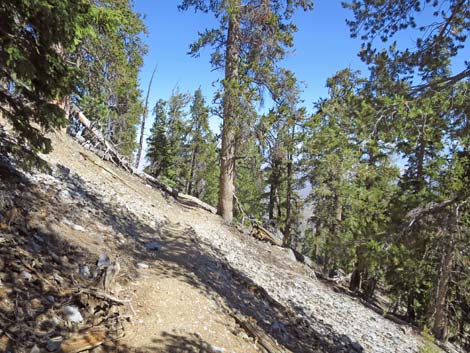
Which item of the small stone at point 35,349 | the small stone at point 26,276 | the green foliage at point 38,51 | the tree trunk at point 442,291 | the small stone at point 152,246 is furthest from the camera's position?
the tree trunk at point 442,291

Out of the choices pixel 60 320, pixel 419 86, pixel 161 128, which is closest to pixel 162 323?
pixel 60 320

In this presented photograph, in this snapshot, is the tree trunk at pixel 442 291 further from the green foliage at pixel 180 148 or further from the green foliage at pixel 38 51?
the green foliage at pixel 180 148

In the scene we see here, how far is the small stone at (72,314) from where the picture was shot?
375 cm

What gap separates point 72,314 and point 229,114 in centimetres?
940

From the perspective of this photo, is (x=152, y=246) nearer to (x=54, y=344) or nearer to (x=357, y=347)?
(x=54, y=344)

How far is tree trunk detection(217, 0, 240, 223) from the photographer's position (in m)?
11.7

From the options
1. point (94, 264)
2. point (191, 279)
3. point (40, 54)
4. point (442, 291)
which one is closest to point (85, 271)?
point (94, 264)

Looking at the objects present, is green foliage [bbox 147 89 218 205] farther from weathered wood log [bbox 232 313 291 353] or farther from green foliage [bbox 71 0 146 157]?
weathered wood log [bbox 232 313 291 353]

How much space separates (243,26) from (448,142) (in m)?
8.95

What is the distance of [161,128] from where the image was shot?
34.7m

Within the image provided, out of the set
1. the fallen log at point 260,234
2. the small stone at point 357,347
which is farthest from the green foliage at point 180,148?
the small stone at point 357,347

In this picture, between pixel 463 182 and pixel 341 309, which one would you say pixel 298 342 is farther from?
pixel 463 182

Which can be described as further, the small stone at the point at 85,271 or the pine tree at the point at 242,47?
the pine tree at the point at 242,47

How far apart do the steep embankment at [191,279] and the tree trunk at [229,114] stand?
1.11 metres
